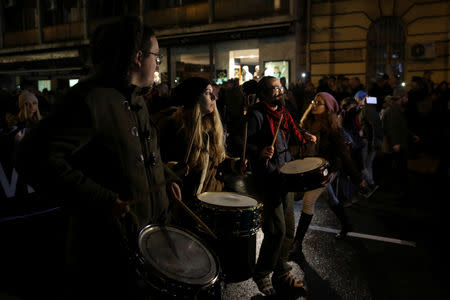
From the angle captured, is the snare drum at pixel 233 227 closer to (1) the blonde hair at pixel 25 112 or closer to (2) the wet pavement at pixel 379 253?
(2) the wet pavement at pixel 379 253

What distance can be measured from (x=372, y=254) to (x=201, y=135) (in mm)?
2870

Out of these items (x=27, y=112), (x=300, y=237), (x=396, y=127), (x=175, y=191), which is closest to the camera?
(x=175, y=191)

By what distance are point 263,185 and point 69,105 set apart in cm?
257

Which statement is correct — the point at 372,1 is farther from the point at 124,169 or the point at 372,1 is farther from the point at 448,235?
the point at 124,169

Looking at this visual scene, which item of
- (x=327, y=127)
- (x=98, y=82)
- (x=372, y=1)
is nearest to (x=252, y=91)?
(x=327, y=127)

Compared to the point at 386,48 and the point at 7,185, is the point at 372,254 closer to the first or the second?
the point at 7,185

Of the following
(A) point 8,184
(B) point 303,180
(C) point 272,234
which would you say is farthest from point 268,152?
(A) point 8,184

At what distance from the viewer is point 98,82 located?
2045 millimetres

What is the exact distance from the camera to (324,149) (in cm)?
532

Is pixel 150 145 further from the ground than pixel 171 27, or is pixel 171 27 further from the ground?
pixel 171 27

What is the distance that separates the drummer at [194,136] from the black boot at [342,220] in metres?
2.32

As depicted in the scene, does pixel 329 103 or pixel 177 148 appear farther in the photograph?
pixel 329 103

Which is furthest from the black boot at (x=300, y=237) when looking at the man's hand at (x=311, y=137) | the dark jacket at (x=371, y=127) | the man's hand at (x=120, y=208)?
the dark jacket at (x=371, y=127)

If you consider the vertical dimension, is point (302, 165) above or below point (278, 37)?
below
